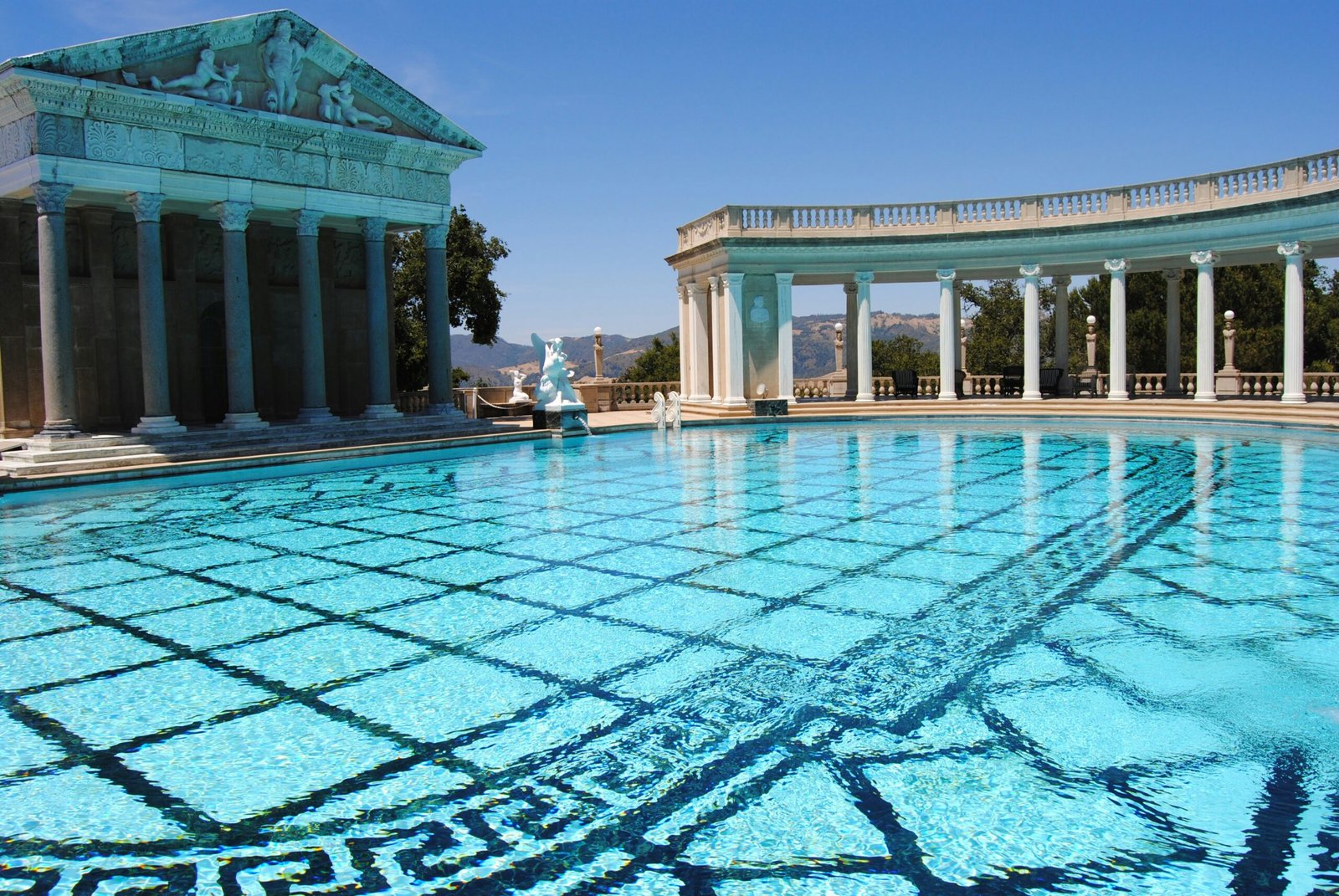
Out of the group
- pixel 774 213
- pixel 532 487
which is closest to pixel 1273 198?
pixel 774 213

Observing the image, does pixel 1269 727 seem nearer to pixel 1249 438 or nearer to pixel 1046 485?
pixel 1046 485

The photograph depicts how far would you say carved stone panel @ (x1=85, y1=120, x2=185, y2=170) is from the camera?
63.7ft

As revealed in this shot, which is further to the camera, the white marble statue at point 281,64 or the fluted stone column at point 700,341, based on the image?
the fluted stone column at point 700,341

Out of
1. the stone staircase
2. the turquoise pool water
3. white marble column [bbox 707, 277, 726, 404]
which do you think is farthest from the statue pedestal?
the turquoise pool water

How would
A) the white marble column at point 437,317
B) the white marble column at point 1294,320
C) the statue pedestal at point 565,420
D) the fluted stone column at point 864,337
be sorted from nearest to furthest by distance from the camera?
the white marble column at point 1294,320
the statue pedestal at point 565,420
the white marble column at point 437,317
the fluted stone column at point 864,337

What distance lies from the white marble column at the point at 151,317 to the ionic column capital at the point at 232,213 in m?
1.42

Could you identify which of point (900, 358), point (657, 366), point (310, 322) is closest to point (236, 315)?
point (310, 322)

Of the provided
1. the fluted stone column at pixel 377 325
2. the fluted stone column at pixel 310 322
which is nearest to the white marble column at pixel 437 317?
the fluted stone column at pixel 377 325

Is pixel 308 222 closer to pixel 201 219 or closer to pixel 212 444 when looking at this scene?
pixel 201 219

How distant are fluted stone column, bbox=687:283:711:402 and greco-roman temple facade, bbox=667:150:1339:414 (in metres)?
0.04

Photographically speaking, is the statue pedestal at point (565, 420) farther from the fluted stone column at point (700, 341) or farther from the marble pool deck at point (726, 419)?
the fluted stone column at point (700, 341)

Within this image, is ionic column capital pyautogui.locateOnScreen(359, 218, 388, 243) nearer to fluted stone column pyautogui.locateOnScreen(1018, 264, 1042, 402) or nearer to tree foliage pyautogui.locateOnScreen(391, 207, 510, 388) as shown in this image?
tree foliage pyautogui.locateOnScreen(391, 207, 510, 388)

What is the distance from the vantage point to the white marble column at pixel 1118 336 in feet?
92.7

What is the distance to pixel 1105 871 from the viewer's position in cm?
400
